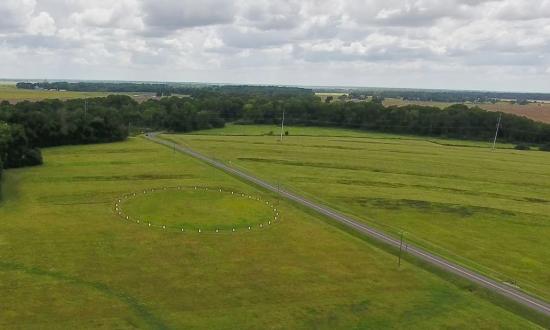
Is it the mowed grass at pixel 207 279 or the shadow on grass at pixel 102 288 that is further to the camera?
the mowed grass at pixel 207 279

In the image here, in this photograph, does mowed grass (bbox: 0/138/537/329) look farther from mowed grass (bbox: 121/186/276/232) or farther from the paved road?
mowed grass (bbox: 121/186/276/232)

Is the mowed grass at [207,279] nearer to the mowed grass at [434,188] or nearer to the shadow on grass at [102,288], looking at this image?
the shadow on grass at [102,288]

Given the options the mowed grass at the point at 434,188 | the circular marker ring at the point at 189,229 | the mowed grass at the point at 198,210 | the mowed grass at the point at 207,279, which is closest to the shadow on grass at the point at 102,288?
the mowed grass at the point at 207,279

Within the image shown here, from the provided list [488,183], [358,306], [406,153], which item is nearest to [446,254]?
[358,306]

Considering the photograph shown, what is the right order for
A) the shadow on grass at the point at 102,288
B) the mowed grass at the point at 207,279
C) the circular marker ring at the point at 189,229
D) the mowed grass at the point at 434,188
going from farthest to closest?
the circular marker ring at the point at 189,229
the mowed grass at the point at 434,188
the mowed grass at the point at 207,279
the shadow on grass at the point at 102,288

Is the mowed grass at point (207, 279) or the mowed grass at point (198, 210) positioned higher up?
the mowed grass at point (198, 210)
